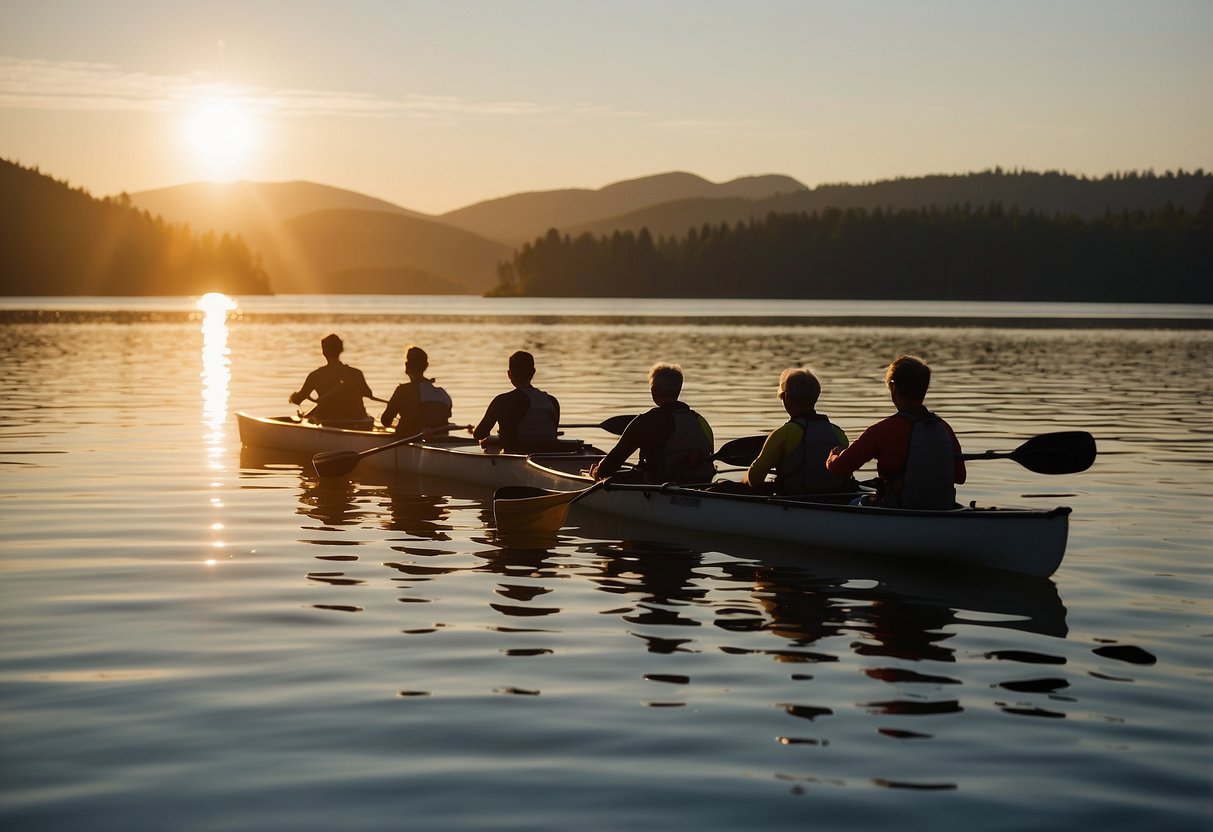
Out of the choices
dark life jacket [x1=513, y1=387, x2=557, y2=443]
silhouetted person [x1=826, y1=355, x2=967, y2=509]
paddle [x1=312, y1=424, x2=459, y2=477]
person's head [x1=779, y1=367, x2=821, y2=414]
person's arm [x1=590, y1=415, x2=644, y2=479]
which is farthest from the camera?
paddle [x1=312, y1=424, x2=459, y2=477]

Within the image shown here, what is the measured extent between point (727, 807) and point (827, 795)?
0.55 metres

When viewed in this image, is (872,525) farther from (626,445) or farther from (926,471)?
(626,445)

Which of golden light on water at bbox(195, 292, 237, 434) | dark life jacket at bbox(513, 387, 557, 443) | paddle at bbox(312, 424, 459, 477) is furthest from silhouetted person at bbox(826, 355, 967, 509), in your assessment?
golden light on water at bbox(195, 292, 237, 434)

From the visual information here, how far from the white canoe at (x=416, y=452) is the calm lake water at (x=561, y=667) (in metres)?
0.43

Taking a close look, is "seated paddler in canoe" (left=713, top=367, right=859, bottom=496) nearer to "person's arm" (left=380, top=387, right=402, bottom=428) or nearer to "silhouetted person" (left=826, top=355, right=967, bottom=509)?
"silhouetted person" (left=826, top=355, right=967, bottom=509)

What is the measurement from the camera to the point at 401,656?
9867 millimetres

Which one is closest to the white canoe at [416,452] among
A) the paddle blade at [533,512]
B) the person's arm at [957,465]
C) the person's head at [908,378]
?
the paddle blade at [533,512]

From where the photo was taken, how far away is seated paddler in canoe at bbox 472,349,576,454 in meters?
18.9

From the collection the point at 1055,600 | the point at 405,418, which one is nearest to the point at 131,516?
the point at 405,418

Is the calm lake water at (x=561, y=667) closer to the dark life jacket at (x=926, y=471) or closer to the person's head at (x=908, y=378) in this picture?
the dark life jacket at (x=926, y=471)

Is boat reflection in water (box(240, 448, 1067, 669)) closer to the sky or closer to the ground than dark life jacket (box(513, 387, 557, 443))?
closer to the ground

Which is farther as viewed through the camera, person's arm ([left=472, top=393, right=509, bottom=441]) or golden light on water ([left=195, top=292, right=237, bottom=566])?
person's arm ([left=472, top=393, right=509, bottom=441])

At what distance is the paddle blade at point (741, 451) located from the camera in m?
16.3

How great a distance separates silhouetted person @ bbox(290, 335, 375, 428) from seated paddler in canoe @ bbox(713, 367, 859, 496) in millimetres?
10527
